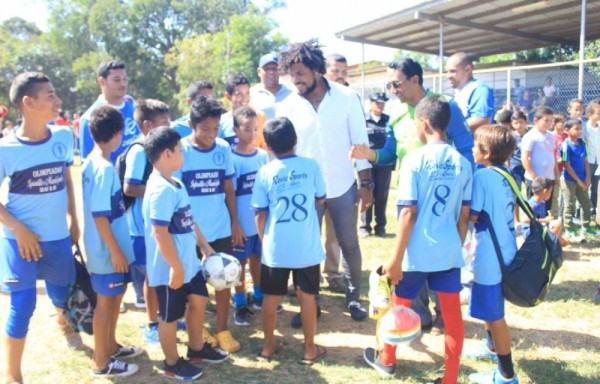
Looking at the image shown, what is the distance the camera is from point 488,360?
3.79m

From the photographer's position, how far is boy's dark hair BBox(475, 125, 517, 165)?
10.9ft

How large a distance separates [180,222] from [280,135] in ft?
3.02

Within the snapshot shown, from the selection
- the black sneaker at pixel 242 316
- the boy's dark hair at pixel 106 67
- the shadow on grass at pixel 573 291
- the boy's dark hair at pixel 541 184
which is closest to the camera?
the black sneaker at pixel 242 316

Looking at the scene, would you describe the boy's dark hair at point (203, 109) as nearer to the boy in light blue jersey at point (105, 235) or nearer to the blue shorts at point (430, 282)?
the boy in light blue jersey at point (105, 235)

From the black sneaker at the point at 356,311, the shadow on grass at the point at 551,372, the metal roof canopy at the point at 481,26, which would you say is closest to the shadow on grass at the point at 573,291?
the shadow on grass at the point at 551,372

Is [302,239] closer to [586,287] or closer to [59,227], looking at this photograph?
[59,227]

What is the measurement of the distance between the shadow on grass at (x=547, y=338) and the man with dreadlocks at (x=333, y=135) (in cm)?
98

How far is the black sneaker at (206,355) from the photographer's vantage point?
3760 millimetres

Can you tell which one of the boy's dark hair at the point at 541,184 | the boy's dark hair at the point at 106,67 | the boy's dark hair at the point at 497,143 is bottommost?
the boy's dark hair at the point at 541,184

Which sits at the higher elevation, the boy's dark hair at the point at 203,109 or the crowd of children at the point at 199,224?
the boy's dark hair at the point at 203,109

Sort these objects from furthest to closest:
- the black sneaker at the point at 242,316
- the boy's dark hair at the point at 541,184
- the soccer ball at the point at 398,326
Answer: the boy's dark hair at the point at 541,184 → the black sneaker at the point at 242,316 → the soccer ball at the point at 398,326

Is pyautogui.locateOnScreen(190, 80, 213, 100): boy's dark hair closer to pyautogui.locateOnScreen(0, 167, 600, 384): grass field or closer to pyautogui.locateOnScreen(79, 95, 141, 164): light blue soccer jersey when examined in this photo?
pyautogui.locateOnScreen(79, 95, 141, 164): light blue soccer jersey

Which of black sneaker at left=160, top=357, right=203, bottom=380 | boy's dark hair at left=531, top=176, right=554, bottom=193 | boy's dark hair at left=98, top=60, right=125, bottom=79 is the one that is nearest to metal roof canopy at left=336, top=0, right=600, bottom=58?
boy's dark hair at left=531, top=176, right=554, bottom=193

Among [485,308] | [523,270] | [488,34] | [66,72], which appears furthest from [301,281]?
[66,72]
